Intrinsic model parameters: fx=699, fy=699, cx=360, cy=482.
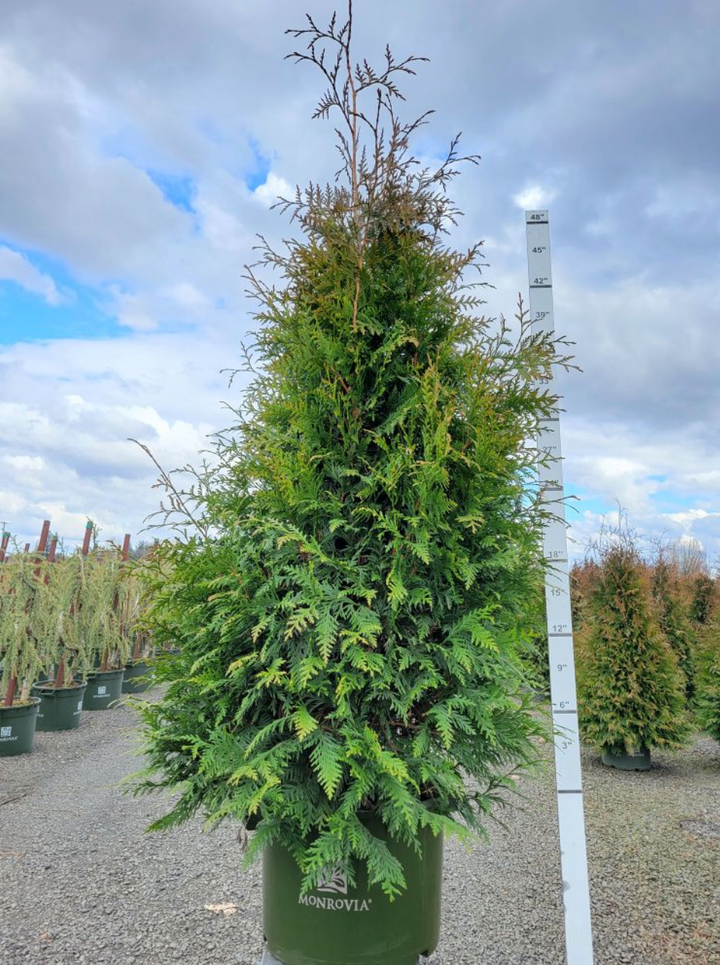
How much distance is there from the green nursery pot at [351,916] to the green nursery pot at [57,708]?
7980mm

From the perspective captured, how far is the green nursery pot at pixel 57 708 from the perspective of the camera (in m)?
9.52

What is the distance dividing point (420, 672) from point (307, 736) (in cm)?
44

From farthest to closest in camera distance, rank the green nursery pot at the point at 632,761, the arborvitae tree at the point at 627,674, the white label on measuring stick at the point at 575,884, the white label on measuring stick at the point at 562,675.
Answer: the green nursery pot at the point at 632,761
the arborvitae tree at the point at 627,674
the white label on measuring stick at the point at 562,675
the white label on measuring stick at the point at 575,884

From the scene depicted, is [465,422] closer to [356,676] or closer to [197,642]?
[356,676]

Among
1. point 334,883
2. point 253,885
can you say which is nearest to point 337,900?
point 334,883

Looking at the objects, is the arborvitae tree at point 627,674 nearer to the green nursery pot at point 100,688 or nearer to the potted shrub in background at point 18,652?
the potted shrub in background at point 18,652

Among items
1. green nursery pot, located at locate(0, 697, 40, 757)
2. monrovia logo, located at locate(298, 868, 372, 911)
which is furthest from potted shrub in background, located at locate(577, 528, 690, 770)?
green nursery pot, located at locate(0, 697, 40, 757)

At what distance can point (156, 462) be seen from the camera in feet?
9.03

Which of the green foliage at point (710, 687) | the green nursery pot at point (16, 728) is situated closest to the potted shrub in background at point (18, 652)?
the green nursery pot at point (16, 728)

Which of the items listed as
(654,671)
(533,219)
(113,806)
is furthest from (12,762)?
(533,219)

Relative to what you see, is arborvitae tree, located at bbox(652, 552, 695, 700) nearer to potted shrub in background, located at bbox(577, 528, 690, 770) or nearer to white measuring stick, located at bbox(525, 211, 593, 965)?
potted shrub in background, located at bbox(577, 528, 690, 770)

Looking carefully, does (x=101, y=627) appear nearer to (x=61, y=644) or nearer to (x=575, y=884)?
(x=61, y=644)

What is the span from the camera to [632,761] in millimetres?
7656

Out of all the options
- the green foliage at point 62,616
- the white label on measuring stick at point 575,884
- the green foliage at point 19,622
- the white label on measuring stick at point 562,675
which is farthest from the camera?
A: the green foliage at point 62,616
